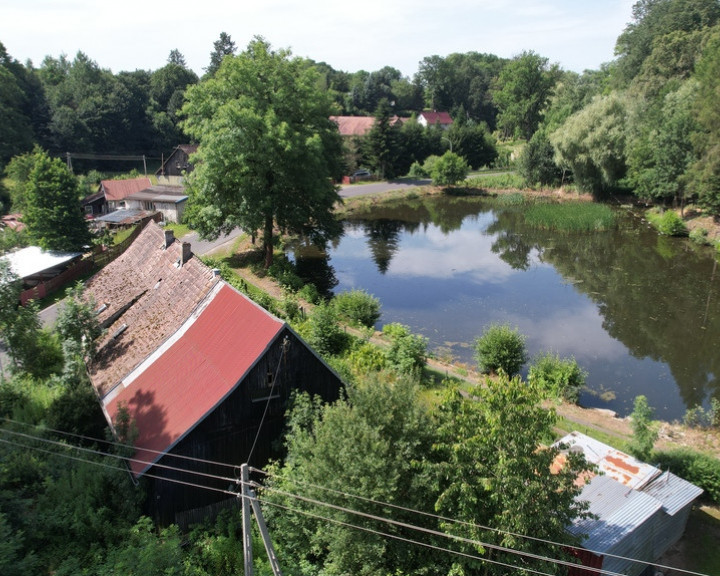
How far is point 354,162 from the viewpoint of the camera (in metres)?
65.2

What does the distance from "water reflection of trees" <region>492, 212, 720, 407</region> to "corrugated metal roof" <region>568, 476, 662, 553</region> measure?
9.93 metres

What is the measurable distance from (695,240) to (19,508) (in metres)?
44.3

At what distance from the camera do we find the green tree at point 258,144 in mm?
28219

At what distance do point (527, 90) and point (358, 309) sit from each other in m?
64.2

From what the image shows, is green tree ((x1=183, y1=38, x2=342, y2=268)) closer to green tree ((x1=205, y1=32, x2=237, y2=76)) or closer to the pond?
the pond

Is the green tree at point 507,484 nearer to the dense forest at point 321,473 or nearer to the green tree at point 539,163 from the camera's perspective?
the dense forest at point 321,473

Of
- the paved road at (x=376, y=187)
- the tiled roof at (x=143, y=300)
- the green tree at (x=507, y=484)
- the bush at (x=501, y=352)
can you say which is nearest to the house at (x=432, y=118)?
the paved road at (x=376, y=187)

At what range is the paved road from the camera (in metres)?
57.9

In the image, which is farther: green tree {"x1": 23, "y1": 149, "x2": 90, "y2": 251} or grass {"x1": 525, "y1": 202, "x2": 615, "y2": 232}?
grass {"x1": 525, "y1": 202, "x2": 615, "y2": 232}

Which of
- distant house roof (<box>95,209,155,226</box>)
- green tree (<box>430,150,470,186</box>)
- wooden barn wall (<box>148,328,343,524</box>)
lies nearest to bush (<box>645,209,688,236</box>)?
green tree (<box>430,150,470,186</box>)

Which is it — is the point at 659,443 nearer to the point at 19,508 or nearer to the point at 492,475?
the point at 492,475

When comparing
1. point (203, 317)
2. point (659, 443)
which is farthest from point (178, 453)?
point (659, 443)

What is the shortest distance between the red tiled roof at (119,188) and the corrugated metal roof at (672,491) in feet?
154

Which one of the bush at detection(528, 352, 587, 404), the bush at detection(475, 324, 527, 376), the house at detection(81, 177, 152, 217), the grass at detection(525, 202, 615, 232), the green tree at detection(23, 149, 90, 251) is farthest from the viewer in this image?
the house at detection(81, 177, 152, 217)
